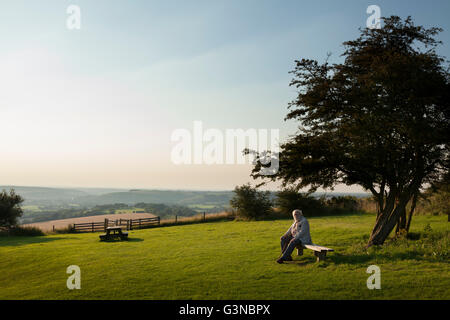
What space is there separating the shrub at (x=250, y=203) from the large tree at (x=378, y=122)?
22.0 m

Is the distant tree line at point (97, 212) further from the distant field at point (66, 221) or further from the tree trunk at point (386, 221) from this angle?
the tree trunk at point (386, 221)

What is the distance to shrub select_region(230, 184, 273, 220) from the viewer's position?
1415 inches

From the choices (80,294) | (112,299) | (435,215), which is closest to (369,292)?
(112,299)

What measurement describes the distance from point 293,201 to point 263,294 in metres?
31.0

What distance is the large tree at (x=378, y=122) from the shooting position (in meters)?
11.5

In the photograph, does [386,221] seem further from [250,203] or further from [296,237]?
[250,203]

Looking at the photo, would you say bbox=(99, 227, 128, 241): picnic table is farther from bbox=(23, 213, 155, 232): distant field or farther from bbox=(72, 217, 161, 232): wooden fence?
bbox=(23, 213, 155, 232): distant field

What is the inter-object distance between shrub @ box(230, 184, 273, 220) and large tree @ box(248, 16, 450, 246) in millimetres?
22015

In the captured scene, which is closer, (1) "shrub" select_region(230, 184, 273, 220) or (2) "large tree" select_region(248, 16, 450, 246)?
(2) "large tree" select_region(248, 16, 450, 246)

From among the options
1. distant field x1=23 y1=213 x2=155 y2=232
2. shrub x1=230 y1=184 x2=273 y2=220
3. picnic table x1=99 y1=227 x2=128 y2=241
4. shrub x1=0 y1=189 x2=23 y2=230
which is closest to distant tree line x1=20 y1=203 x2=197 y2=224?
distant field x1=23 y1=213 x2=155 y2=232

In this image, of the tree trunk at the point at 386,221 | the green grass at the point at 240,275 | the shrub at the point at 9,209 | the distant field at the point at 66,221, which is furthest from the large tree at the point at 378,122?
the shrub at the point at 9,209

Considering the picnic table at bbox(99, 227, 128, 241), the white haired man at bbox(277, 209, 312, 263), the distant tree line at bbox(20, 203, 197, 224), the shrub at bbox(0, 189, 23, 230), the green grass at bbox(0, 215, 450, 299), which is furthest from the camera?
the distant tree line at bbox(20, 203, 197, 224)

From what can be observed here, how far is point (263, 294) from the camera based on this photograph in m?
7.48

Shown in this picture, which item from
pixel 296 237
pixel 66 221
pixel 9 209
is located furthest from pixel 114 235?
pixel 66 221
